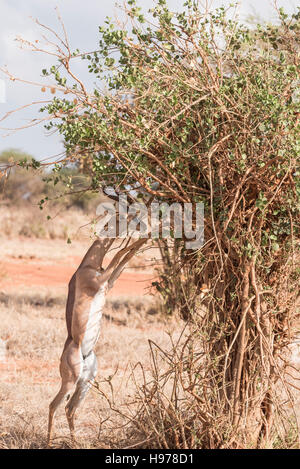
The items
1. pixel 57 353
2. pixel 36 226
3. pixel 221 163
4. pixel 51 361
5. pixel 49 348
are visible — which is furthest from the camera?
pixel 36 226

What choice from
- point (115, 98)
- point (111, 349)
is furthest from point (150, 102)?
point (111, 349)

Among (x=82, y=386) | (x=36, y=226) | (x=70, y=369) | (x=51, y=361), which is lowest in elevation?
(x=51, y=361)

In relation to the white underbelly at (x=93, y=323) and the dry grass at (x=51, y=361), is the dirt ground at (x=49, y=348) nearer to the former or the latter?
the dry grass at (x=51, y=361)

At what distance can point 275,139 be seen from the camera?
344 cm

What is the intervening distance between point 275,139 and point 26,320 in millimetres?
6461

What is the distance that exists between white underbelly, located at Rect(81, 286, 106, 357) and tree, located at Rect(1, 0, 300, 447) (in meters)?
0.55

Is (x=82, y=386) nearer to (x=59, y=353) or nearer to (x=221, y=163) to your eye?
(x=221, y=163)

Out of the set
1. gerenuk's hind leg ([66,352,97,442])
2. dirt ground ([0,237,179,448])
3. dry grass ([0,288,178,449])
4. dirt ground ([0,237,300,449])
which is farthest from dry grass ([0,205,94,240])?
gerenuk's hind leg ([66,352,97,442])

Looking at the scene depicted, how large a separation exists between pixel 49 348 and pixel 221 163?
502cm

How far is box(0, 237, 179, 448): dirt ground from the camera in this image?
15.5ft

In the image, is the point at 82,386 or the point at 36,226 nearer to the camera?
the point at 82,386

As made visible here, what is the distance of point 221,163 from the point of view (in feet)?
11.7

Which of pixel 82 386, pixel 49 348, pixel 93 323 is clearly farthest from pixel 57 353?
pixel 93 323

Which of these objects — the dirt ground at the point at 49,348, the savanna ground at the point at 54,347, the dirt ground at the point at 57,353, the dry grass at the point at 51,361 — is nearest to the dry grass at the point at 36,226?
the savanna ground at the point at 54,347
